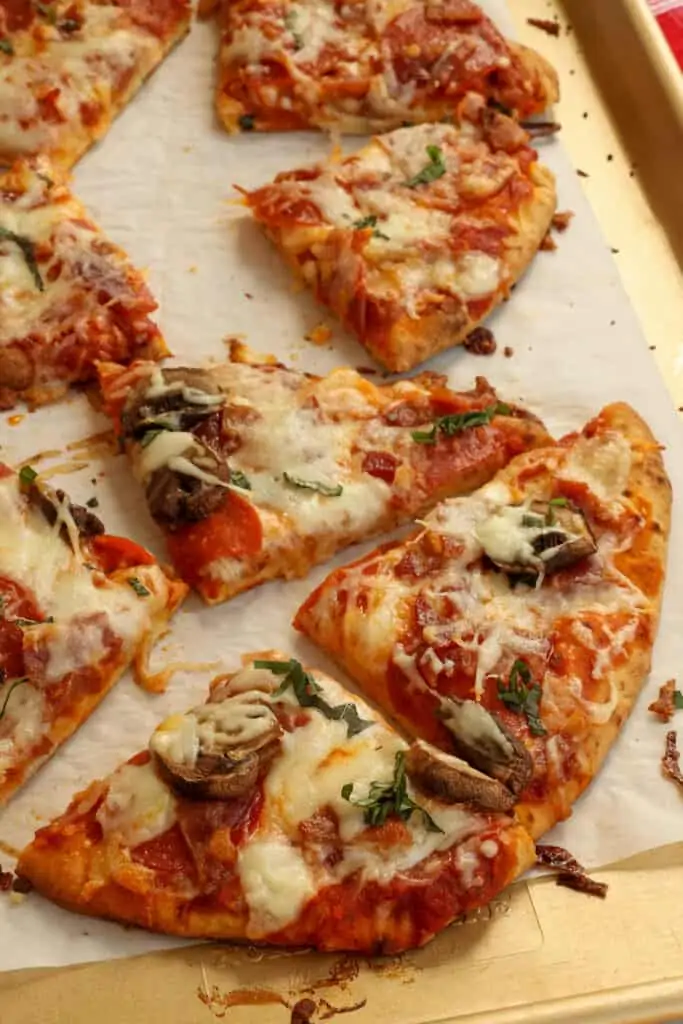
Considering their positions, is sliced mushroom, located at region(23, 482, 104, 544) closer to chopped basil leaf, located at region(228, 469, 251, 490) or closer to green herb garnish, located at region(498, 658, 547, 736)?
chopped basil leaf, located at region(228, 469, 251, 490)

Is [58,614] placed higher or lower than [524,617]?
lower

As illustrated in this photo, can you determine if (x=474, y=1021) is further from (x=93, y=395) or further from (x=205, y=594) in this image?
(x=93, y=395)

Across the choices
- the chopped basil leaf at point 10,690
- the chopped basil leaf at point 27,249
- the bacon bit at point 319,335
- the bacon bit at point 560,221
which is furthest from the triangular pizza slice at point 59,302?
the bacon bit at point 560,221

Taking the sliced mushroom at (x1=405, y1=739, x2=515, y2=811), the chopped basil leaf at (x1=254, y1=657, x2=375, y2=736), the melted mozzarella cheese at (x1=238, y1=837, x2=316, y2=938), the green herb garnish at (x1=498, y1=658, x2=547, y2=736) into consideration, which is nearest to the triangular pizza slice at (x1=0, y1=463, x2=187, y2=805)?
the chopped basil leaf at (x1=254, y1=657, x2=375, y2=736)

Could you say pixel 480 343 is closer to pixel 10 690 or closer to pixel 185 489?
pixel 185 489

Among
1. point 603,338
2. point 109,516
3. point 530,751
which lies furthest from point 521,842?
point 603,338

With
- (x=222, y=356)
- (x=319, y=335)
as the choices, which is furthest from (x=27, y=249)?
(x=319, y=335)

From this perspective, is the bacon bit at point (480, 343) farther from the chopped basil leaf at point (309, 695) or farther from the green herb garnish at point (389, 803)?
the green herb garnish at point (389, 803)
